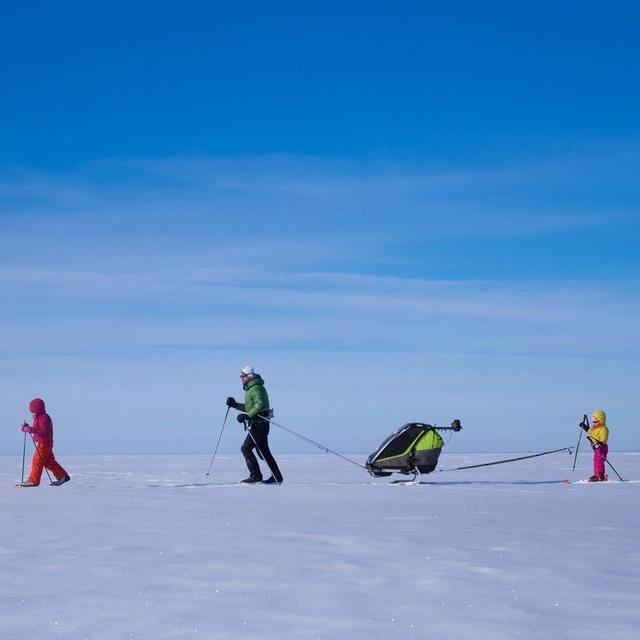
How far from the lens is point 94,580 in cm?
470

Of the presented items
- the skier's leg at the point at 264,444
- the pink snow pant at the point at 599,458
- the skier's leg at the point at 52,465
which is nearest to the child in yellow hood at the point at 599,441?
the pink snow pant at the point at 599,458

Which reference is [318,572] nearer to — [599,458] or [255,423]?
[255,423]

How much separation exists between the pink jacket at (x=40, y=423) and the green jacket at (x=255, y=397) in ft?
9.78

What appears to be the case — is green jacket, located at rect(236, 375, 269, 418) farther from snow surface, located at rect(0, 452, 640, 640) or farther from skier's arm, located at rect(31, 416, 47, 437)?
snow surface, located at rect(0, 452, 640, 640)

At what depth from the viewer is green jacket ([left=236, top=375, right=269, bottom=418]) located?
13.4 m

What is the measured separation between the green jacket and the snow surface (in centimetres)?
429

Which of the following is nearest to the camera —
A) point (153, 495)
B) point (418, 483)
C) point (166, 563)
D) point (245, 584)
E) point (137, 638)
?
point (137, 638)

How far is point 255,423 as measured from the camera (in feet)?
43.6

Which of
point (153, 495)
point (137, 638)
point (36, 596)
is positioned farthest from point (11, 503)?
point (137, 638)

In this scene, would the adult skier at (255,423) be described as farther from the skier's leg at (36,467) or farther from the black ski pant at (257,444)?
the skier's leg at (36,467)

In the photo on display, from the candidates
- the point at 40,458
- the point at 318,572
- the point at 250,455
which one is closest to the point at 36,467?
the point at 40,458

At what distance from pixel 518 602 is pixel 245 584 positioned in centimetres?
142

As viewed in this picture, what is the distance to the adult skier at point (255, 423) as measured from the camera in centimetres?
1321

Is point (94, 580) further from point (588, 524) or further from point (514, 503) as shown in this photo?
point (514, 503)
